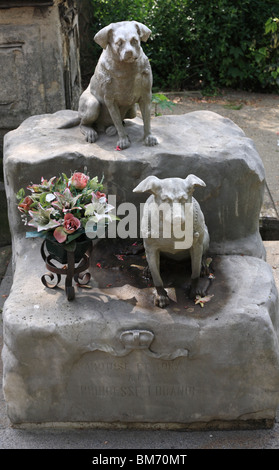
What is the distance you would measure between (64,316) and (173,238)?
32.5 inches

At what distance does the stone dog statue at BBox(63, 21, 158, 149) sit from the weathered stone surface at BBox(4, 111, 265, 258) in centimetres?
11

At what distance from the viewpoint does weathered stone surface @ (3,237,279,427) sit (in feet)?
11.7

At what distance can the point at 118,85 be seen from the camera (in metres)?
4.32

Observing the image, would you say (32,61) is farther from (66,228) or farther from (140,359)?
(140,359)

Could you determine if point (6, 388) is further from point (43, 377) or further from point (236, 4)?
point (236, 4)

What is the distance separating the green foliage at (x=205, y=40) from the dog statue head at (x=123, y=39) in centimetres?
569

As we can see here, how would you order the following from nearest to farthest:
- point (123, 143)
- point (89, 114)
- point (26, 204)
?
point (26, 204) → point (123, 143) → point (89, 114)

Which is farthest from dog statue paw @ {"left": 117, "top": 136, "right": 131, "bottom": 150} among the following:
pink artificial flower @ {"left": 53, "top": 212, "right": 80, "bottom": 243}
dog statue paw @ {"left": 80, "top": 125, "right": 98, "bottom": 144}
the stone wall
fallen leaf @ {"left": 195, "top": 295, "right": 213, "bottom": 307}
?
the stone wall

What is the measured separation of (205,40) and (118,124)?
5.70 meters

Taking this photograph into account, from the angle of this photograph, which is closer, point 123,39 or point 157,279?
point 157,279

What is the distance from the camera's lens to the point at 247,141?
183 inches

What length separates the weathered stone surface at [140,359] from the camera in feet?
11.7

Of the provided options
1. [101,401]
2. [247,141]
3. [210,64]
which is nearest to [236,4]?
[210,64]
